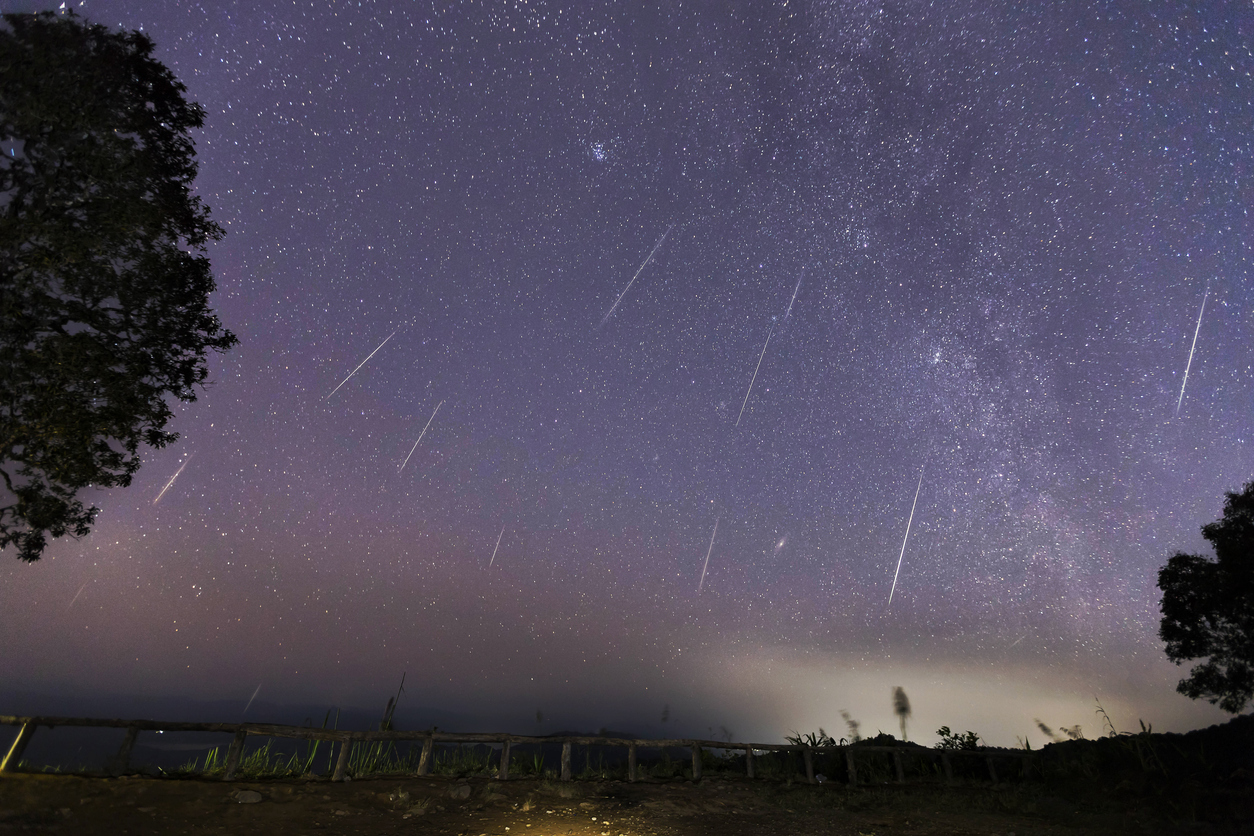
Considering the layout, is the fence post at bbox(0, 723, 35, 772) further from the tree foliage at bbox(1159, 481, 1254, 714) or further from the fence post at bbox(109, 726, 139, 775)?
the tree foliage at bbox(1159, 481, 1254, 714)

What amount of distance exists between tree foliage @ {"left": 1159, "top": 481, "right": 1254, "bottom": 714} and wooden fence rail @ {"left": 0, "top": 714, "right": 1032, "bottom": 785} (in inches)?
356

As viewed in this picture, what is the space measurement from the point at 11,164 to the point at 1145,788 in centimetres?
3138

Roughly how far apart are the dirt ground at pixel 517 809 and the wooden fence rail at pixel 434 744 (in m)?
0.54

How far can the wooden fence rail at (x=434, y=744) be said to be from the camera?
1259 centimetres

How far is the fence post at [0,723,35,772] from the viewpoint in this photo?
467 inches

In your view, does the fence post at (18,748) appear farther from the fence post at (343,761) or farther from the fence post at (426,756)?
the fence post at (426,756)

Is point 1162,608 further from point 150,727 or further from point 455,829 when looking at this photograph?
point 150,727

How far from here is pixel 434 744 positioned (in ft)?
51.2

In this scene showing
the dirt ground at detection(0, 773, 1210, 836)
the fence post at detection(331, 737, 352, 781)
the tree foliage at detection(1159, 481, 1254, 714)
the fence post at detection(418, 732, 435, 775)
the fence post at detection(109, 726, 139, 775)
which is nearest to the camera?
the dirt ground at detection(0, 773, 1210, 836)

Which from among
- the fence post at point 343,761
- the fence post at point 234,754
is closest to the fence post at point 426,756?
the fence post at point 343,761

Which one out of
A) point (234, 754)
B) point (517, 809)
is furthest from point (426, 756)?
point (234, 754)

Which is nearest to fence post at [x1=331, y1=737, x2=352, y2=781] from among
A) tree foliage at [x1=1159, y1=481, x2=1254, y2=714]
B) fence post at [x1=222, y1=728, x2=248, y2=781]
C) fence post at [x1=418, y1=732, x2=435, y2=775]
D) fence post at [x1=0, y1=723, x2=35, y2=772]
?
Answer: fence post at [x1=418, y1=732, x2=435, y2=775]

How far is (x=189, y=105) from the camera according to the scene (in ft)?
51.1

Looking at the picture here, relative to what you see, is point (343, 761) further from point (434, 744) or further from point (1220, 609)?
point (1220, 609)
